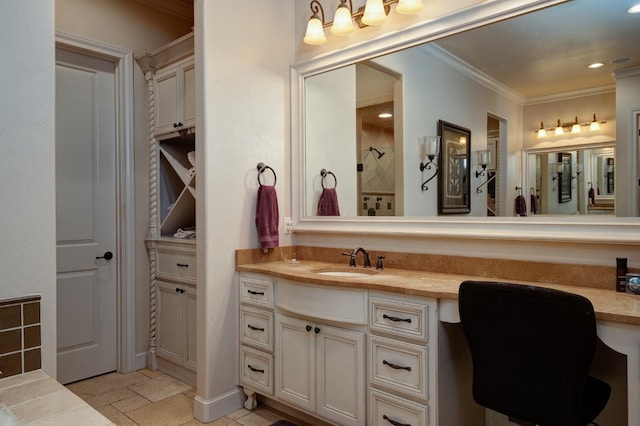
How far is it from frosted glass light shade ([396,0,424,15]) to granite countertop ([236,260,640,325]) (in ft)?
4.59

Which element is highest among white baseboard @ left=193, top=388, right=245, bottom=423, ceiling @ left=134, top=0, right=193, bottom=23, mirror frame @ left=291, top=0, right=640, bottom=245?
ceiling @ left=134, top=0, right=193, bottom=23

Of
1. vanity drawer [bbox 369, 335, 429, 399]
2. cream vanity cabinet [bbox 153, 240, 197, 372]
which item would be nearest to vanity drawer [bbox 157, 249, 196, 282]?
cream vanity cabinet [bbox 153, 240, 197, 372]

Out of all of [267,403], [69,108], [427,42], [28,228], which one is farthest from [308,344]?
[69,108]

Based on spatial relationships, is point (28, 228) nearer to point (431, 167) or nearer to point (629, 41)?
point (431, 167)

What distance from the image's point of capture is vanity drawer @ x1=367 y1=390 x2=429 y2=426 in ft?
5.76

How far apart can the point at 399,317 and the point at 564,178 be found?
1.00 m

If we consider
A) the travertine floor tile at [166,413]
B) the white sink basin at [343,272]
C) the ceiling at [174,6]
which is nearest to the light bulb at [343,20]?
the white sink basin at [343,272]

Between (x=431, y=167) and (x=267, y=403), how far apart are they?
1.74 meters

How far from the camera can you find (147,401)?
266cm

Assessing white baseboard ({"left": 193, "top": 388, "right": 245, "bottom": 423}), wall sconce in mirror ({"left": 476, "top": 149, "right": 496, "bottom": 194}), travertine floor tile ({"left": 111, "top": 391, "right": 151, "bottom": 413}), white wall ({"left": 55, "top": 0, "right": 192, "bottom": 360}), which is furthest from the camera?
white wall ({"left": 55, "top": 0, "right": 192, "bottom": 360})

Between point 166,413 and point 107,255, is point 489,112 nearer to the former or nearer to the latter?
point 166,413

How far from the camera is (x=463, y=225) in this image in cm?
216

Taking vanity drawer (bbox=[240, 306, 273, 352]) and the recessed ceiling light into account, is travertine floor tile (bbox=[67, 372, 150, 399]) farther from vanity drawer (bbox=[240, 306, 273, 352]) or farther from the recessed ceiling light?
the recessed ceiling light

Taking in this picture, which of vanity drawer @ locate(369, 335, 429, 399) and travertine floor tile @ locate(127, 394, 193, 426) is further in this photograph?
travertine floor tile @ locate(127, 394, 193, 426)
